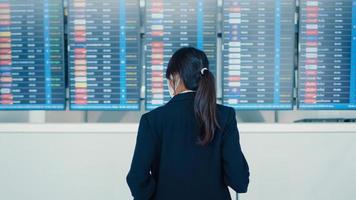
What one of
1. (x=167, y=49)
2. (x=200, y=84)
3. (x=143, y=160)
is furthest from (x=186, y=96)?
(x=167, y=49)

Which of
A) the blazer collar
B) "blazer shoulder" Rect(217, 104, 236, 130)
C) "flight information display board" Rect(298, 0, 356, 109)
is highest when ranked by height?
"flight information display board" Rect(298, 0, 356, 109)

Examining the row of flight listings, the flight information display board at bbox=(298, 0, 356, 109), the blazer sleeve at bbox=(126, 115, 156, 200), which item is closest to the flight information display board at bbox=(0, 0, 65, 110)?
the row of flight listings

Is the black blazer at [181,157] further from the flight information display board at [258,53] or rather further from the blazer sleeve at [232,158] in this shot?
the flight information display board at [258,53]

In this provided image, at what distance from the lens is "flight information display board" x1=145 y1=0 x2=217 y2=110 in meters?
2.19

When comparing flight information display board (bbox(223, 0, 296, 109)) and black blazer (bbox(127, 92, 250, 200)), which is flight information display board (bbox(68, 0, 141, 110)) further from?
black blazer (bbox(127, 92, 250, 200))

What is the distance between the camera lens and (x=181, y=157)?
141 centimetres

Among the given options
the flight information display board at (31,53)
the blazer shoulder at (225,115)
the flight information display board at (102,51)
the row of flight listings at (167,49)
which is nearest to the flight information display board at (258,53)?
the row of flight listings at (167,49)

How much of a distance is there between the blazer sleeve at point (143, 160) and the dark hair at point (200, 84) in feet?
0.63

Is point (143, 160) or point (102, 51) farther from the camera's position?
point (102, 51)

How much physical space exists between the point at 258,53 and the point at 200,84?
0.92 meters

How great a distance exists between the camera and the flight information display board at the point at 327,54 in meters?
2.18

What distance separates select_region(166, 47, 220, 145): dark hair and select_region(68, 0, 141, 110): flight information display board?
A: 0.82m

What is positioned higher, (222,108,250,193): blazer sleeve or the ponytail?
the ponytail

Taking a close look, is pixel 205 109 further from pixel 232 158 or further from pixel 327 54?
pixel 327 54
